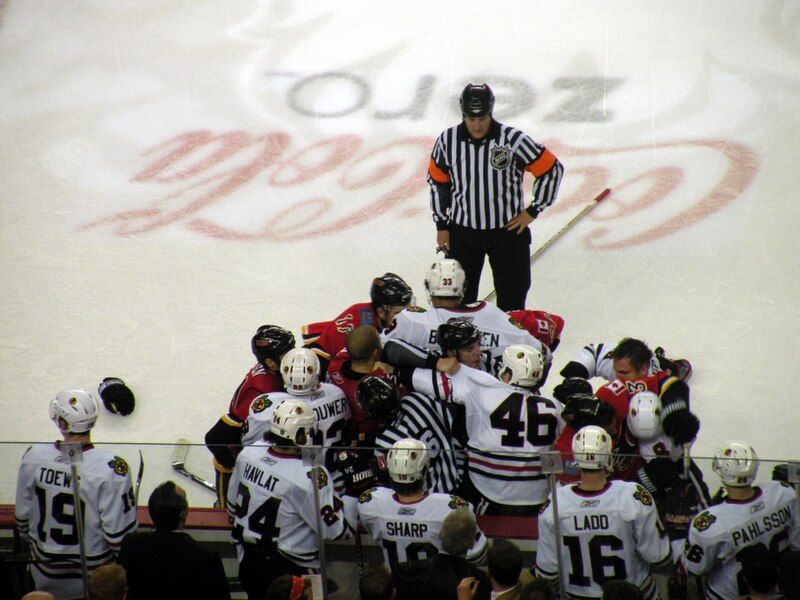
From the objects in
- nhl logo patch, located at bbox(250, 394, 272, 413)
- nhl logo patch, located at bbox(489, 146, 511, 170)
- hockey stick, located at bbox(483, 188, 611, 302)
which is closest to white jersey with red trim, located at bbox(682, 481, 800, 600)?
nhl logo patch, located at bbox(250, 394, 272, 413)

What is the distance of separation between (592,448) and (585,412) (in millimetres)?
370

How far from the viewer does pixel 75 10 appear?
32.7ft

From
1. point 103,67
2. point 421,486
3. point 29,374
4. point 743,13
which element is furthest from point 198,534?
point 743,13

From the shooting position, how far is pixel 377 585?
374 cm

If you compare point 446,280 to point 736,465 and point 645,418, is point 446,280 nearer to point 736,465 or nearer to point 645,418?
point 645,418

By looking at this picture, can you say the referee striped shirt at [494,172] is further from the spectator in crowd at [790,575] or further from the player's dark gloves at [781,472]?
the spectator in crowd at [790,575]

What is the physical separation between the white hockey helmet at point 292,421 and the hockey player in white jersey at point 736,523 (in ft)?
4.23

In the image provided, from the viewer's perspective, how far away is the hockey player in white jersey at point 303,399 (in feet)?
15.3

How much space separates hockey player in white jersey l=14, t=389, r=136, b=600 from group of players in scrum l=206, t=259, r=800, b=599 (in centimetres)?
36

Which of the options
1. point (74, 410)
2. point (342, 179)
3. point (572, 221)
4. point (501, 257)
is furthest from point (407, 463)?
point (342, 179)

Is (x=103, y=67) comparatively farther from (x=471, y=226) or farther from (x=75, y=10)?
(x=471, y=226)

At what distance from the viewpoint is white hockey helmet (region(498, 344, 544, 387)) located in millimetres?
4645

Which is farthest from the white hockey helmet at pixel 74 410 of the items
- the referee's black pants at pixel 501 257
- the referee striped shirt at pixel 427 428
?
the referee's black pants at pixel 501 257

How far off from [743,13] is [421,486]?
6246 mm
